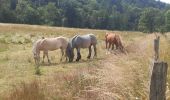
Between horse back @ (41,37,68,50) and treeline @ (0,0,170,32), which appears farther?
treeline @ (0,0,170,32)

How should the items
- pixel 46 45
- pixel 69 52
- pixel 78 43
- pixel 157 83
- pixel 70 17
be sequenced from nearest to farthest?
pixel 157 83 → pixel 46 45 → pixel 69 52 → pixel 78 43 → pixel 70 17

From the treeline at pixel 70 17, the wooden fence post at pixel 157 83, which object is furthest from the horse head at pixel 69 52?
the treeline at pixel 70 17

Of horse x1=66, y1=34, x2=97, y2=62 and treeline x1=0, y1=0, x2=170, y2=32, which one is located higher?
horse x1=66, y1=34, x2=97, y2=62

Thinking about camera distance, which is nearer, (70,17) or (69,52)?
(69,52)

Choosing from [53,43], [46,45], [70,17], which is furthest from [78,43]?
[70,17]

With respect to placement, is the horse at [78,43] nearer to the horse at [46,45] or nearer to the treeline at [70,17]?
the horse at [46,45]

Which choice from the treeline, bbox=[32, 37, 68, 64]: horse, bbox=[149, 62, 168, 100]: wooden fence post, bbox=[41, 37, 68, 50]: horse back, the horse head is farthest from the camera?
the treeline

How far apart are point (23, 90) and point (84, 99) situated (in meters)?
1.80

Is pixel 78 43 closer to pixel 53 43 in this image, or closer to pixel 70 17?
pixel 53 43

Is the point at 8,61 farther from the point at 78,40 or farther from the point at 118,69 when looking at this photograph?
the point at 118,69

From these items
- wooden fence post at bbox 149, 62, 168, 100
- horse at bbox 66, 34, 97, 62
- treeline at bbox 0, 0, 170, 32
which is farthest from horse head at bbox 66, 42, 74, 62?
treeline at bbox 0, 0, 170, 32

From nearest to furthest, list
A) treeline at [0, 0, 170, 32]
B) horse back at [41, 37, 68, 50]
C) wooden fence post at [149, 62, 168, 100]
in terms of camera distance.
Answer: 1. wooden fence post at [149, 62, 168, 100]
2. horse back at [41, 37, 68, 50]
3. treeline at [0, 0, 170, 32]

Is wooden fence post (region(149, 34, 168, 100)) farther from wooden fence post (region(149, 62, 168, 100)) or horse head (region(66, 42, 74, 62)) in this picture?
horse head (region(66, 42, 74, 62))

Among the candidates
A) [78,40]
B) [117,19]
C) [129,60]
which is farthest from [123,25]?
[129,60]
